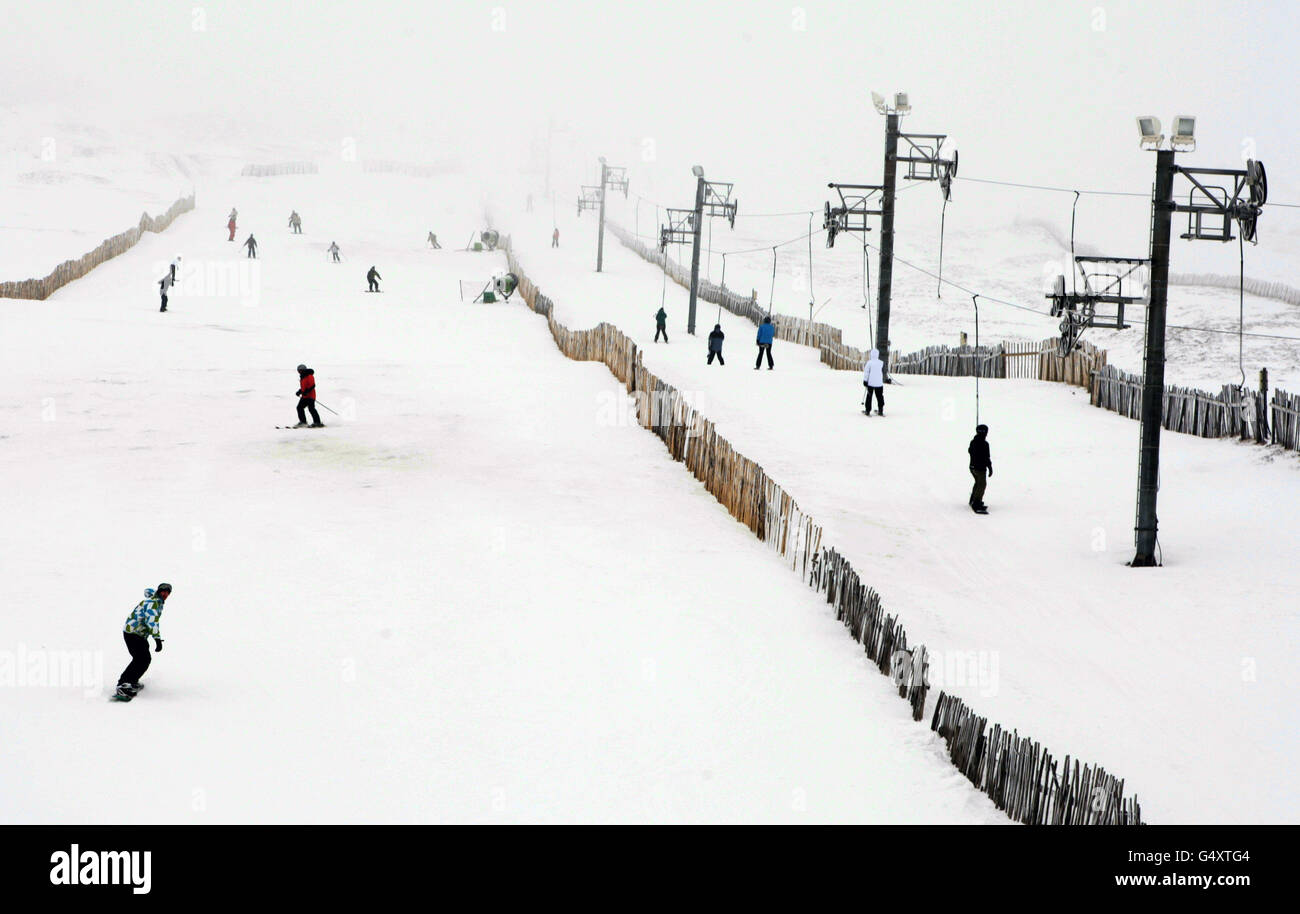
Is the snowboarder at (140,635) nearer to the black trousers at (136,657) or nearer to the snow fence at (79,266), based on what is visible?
the black trousers at (136,657)

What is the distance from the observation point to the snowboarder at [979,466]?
17.1 m

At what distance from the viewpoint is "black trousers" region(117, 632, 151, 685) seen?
31.4 feet

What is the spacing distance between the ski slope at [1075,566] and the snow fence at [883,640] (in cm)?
79

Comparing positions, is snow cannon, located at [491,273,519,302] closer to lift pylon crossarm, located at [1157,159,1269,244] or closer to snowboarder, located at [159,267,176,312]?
snowboarder, located at [159,267,176,312]

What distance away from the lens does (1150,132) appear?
14.7 meters

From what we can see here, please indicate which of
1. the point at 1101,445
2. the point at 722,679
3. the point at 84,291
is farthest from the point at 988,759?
the point at 84,291

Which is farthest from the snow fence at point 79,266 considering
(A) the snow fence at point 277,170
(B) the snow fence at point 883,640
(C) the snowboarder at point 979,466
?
(A) the snow fence at point 277,170

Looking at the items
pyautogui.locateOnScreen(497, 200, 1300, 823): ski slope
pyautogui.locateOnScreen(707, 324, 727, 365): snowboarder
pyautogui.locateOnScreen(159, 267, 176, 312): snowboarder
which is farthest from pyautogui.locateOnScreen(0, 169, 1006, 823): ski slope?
pyautogui.locateOnScreen(159, 267, 176, 312): snowboarder

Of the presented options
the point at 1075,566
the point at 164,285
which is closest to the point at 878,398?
the point at 1075,566

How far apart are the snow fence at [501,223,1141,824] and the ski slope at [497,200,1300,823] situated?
0.79 m

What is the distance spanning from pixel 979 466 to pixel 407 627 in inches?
352

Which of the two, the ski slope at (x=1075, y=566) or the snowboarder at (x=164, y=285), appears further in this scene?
the snowboarder at (x=164, y=285)

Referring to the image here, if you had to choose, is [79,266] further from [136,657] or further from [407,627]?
[136,657]
